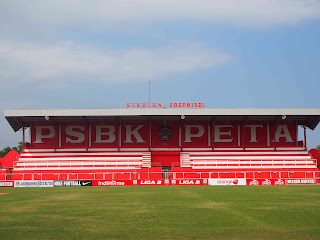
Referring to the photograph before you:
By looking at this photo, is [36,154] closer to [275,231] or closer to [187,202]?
[187,202]

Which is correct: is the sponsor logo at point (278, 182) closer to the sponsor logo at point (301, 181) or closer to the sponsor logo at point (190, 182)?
the sponsor logo at point (301, 181)

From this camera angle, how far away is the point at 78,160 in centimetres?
6531

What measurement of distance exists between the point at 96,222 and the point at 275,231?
7061 millimetres

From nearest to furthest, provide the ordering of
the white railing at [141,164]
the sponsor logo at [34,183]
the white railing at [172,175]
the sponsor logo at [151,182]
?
the sponsor logo at [34,183], the sponsor logo at [151,182], the white railing at [172,175], the white railing at [141,164]

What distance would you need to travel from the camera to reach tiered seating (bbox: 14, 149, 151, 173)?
6281cm

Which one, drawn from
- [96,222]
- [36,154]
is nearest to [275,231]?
[96,222]

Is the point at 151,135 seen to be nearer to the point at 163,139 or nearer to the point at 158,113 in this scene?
the point at 163,139

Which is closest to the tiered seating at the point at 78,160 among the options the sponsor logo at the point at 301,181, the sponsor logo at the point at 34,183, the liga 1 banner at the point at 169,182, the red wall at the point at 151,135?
the red wall at the point at 151,135

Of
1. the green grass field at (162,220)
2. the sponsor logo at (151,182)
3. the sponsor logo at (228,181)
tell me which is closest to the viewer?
the green grass field at (162,220)

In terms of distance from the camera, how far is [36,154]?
68062mm

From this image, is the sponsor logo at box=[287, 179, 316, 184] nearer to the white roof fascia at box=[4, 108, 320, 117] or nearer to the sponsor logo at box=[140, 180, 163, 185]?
the white roof fascia at box=[4, 108, 320, 117]

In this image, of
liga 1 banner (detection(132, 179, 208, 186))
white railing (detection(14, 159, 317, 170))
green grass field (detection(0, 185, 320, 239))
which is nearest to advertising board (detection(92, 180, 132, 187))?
liga 1 banner (detection(132, 179, 208, 186))

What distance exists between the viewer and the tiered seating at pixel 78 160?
206 ft

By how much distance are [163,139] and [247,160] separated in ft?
40.9
